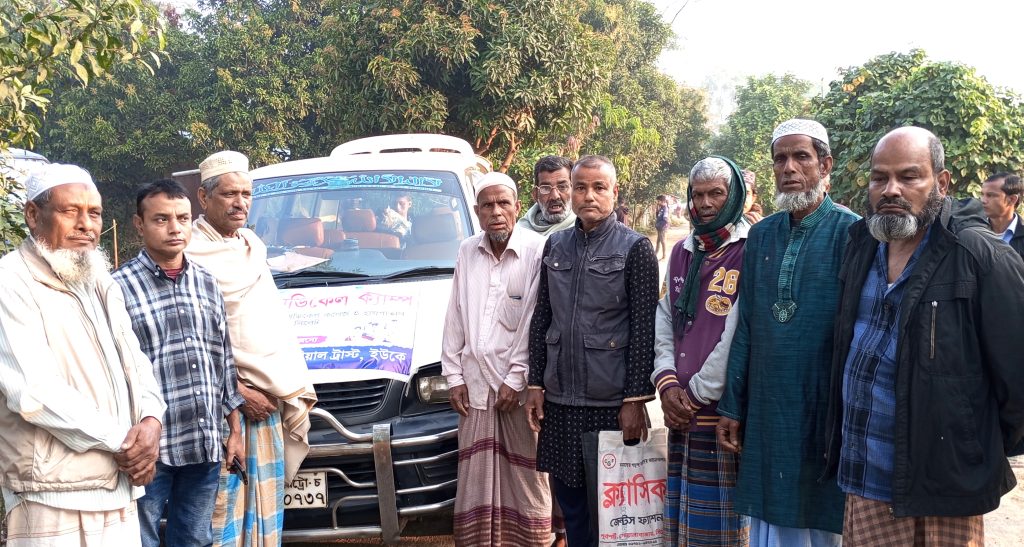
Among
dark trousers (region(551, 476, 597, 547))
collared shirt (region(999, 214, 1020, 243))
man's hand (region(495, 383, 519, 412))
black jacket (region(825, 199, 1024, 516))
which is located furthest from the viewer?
collared shirt (region(999, 214, 1020, 243))

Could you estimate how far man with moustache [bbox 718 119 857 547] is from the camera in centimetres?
275

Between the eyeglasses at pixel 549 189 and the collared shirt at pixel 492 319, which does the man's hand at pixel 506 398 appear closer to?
the collared shirt at pixel 492 319

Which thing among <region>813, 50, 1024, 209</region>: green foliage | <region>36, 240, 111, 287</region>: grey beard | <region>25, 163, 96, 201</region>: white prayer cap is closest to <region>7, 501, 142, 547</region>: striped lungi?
<region>36, 240, 111, 287</region>: grey beard

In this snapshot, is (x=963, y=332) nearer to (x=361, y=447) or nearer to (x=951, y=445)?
(x=951, y=445)

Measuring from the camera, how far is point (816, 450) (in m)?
2.75

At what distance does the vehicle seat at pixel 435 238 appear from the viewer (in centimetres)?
475

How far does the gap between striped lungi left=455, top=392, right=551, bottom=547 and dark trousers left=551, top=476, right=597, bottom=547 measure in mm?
261

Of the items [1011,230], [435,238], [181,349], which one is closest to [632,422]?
[181,349]

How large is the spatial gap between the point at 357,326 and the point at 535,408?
107 cm

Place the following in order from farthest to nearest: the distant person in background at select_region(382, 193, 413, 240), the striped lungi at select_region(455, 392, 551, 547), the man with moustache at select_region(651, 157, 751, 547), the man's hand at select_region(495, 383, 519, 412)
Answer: the distant person in background at select_region(382, 193, 413, 240)
the striped lungi at select_region(455, 392, 551, 547)
the man's hand at select_region(495, 383, 519, 412)
the man with moustache at select_region(651, 157, 751, 547)

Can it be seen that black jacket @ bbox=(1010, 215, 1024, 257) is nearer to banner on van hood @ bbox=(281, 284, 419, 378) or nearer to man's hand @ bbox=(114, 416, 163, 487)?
banner on van hood @ bbox=(281, 284, 419, 378)

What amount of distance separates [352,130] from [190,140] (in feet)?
25.3

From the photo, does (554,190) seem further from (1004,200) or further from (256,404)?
(1004,200)

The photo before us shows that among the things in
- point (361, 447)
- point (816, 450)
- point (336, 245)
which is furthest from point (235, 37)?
point (816, 450)
